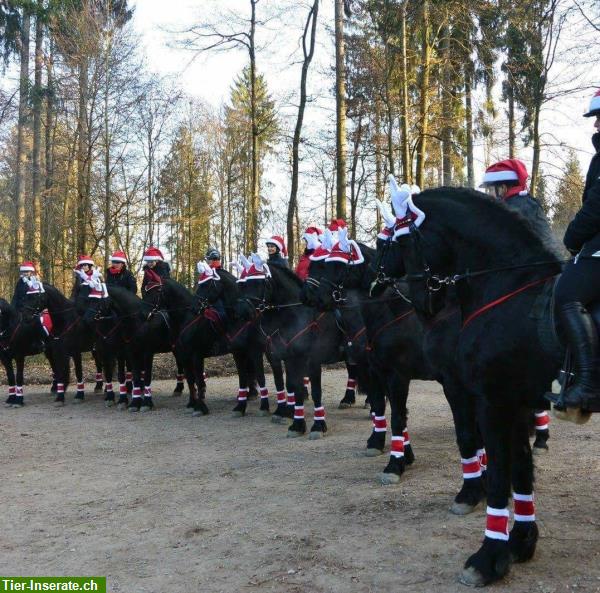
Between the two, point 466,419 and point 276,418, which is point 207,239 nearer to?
point 276,418

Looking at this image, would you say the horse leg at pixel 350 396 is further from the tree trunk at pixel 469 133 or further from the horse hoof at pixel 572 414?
the tree trunk at pixel 469 133

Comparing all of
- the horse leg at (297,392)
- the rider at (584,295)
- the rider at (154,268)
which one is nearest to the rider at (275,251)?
the rider at (154,268)

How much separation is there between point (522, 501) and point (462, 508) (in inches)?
43.1

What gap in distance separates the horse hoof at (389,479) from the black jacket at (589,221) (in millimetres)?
3593

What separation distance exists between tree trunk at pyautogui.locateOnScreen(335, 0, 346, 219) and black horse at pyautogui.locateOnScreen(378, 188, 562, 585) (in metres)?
12.5

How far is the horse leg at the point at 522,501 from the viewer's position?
449cm

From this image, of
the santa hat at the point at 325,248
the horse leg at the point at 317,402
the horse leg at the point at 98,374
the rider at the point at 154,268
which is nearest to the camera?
the santa hat at the point at 325,248

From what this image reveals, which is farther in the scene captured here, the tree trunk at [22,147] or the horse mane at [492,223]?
the tree trunk at [22,147]

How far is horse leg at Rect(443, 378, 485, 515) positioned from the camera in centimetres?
557

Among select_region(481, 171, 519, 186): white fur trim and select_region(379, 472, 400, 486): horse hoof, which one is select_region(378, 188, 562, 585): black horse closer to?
select_region(481, 171, 519, 186): white fur trim

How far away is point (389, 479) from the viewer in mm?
6656

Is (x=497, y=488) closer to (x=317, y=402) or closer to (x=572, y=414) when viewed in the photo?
(x=572, y=414)

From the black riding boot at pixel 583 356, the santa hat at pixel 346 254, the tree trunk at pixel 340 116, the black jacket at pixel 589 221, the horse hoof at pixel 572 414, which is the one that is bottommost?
the horse hoof at pixel 572 414

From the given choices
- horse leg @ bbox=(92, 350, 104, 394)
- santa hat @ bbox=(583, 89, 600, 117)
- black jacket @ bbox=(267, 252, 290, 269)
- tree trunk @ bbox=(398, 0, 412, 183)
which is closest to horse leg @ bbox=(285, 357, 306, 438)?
black jacket @ bbox=(267, 252, 290, 269)
